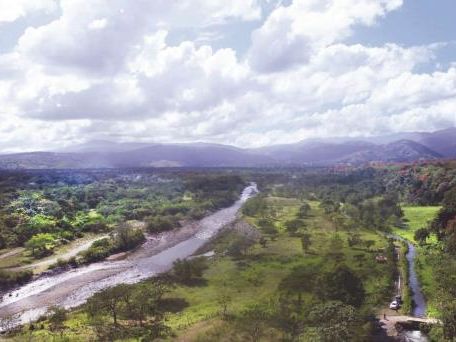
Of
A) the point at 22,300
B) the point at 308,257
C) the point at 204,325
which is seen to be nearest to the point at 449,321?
the point at 204,325

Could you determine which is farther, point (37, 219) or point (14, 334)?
point (37, 219)

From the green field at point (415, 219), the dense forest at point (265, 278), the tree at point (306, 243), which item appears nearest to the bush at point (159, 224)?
the dense forest at point (265, 278)

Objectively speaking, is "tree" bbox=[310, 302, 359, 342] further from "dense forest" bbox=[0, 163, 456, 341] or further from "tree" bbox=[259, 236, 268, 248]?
"tree" bbox=[259, 236, 268, 248]

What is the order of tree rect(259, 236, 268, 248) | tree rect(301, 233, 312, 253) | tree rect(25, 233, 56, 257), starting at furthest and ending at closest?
tree rect(25, 233, 56, 257) < tree rect(259, 236, 268, 248) < tree rect(301, 233, 312, 253)

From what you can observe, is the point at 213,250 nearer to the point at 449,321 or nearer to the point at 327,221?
the point at 327,221

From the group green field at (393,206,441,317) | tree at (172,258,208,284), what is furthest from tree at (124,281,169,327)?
green field at (393,206,441,317)

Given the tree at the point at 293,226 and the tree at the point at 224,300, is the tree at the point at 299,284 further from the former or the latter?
the tree at the point at 293,226

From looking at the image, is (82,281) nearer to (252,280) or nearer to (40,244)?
(40,244)
